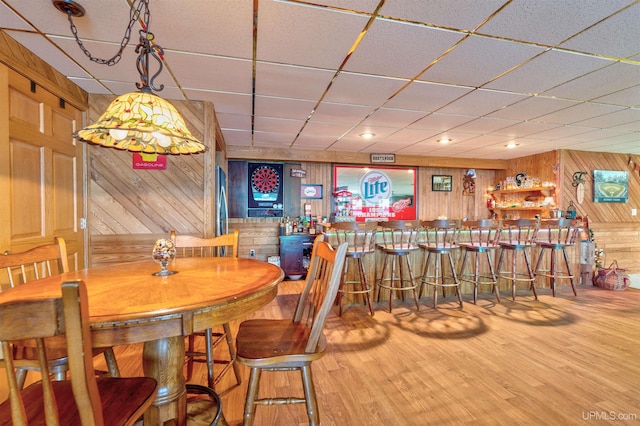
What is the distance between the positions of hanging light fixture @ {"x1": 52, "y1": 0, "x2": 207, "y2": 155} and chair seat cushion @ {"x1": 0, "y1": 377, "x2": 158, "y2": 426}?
1.12m

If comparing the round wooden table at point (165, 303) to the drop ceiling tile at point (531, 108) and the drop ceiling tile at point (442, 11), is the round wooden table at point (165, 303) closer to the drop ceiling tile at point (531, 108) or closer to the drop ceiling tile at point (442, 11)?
the drop ceiling tile at point (442, 11)

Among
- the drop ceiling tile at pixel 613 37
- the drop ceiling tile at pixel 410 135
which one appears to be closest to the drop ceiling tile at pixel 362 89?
the drop ceiling tile at pixel 613 37

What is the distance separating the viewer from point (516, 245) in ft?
13.0

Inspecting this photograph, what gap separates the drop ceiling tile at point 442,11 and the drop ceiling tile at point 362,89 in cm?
81

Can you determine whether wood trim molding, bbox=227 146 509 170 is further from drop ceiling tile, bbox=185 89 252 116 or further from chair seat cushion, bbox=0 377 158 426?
chair seat cushion, bbox=0 377 158 426

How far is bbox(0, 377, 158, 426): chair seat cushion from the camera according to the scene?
3.12 feet

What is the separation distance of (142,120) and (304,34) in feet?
4.05

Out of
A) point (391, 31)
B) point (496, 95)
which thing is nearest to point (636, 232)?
point (496, 95)

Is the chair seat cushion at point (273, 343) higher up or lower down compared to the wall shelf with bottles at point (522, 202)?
lower down

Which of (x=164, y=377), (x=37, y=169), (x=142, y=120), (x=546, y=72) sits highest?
(x=546, y=72)

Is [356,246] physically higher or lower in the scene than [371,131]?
lower

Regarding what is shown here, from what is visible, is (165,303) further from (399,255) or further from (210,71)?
(399,255)

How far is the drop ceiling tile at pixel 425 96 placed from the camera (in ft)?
9.45

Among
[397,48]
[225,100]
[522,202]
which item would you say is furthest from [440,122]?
[522,202]
